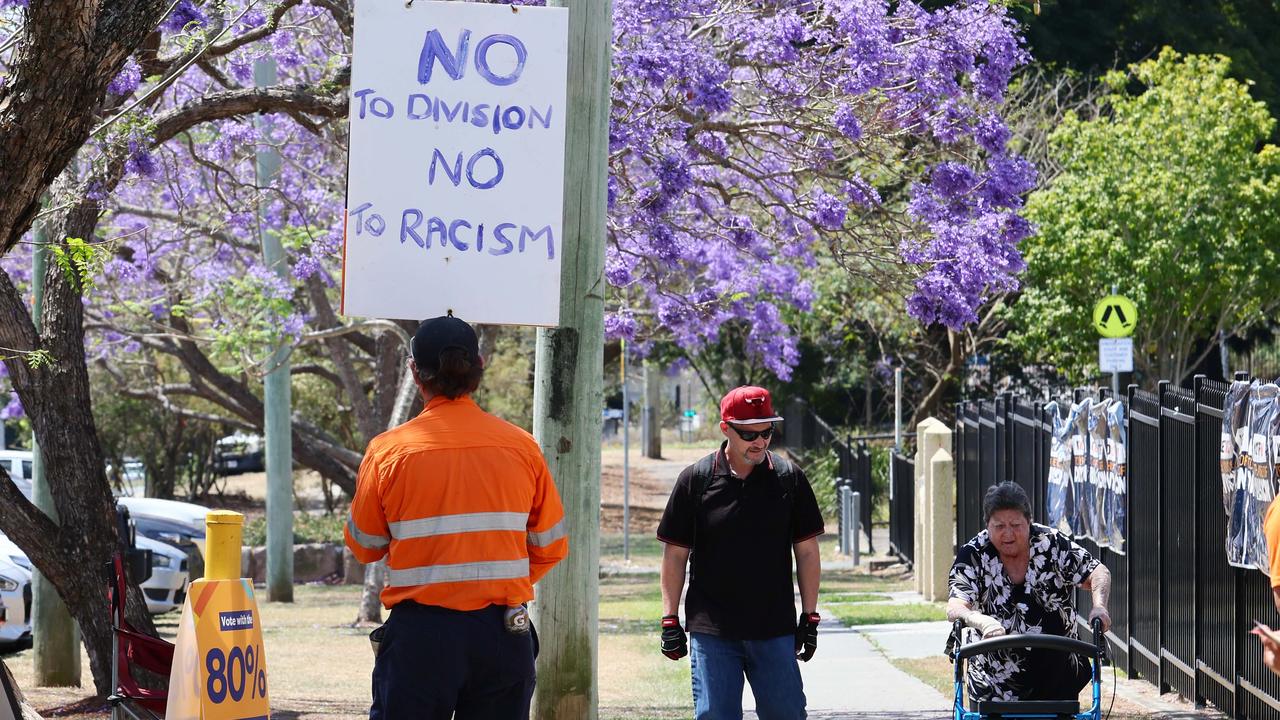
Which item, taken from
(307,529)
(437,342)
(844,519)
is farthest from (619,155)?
(307,529)

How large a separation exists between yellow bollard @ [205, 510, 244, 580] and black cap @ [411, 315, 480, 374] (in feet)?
4.83

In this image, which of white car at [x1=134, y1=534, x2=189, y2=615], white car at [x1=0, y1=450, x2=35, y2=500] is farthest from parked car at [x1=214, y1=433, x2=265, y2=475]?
white car at [x1=134, y1=534, x2=189, y2=615]

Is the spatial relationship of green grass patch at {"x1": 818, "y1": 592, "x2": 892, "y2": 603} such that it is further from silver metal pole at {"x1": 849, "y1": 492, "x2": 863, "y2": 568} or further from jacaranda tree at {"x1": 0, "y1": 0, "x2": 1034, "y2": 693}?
silver metal pole at {"x1": 849, "y1": 492, "x2": 863, "y2": 568}

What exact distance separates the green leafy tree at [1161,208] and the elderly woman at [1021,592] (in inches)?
764

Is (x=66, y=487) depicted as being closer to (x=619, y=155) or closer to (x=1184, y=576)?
(x=619, y=155)

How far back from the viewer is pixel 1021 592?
232 inches

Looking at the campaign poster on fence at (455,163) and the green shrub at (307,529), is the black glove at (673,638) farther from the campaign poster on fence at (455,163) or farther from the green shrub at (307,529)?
the green shrub at (307,529)

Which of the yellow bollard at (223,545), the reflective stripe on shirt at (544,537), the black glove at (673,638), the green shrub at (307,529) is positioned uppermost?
the reflective stripe on shirt at (544,537)

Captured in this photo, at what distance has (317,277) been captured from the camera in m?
18.5

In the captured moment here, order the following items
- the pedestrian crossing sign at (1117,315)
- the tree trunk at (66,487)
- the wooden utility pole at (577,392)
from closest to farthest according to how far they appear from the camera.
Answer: the wooden utility pole at (577,392) < the tree trunk at (66,487) < the pedestrian crossing sign at (1117,315)

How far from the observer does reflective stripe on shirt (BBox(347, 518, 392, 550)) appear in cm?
482

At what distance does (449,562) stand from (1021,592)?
2.33 metres

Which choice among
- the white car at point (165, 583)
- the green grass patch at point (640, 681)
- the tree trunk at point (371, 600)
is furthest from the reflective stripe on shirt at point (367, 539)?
the white car at point (165, 583)

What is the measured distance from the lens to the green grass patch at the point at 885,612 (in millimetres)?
15148
